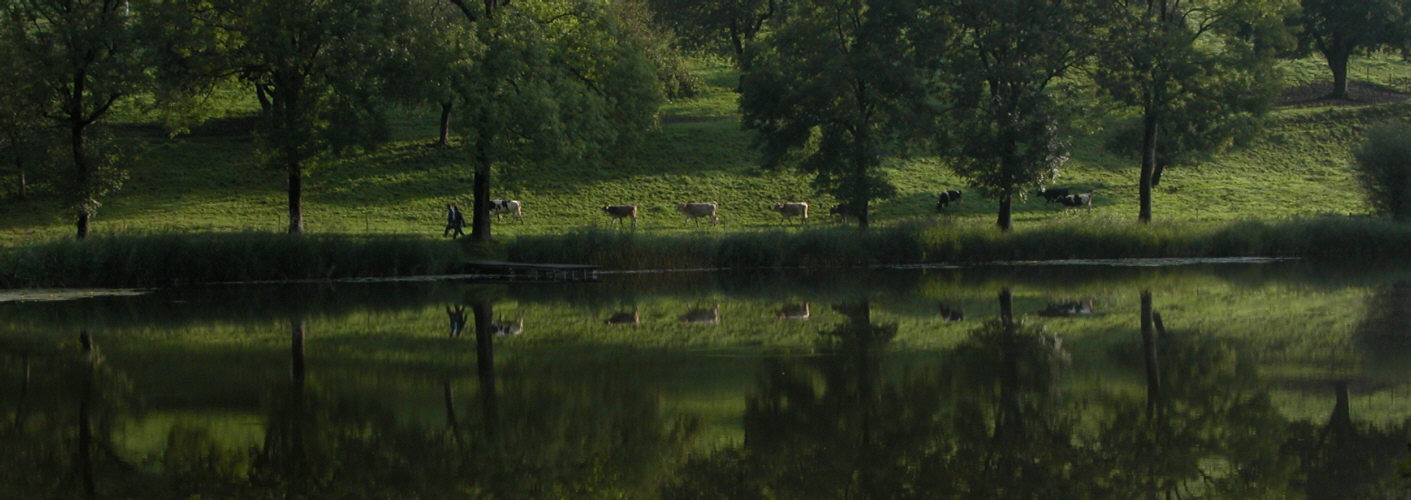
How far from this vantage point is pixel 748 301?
1107 inches

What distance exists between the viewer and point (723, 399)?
1582 cm

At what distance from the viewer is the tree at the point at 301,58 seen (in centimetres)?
3688

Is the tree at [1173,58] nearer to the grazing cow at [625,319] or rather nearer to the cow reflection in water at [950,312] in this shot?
the cow reflection in water at [950,312]

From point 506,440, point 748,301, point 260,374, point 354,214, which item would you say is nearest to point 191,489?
point 506,440

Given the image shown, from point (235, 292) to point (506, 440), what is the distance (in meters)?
20.1

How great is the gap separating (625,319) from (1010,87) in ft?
69.0

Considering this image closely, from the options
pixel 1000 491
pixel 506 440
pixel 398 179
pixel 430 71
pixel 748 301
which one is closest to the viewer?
pixel 1000 491

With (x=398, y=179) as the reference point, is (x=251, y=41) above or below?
above

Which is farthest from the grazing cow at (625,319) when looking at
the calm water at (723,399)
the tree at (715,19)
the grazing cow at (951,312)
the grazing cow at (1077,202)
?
the tree at (715,19)

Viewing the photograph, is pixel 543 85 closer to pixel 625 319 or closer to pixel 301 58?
pixel 301 58

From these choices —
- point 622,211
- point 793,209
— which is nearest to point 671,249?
point 622,211

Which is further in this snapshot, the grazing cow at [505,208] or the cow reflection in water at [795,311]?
the grazing cow at [505,208]

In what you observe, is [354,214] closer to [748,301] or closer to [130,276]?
[130,276]

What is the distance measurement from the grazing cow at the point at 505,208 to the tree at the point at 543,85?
6874 mm
